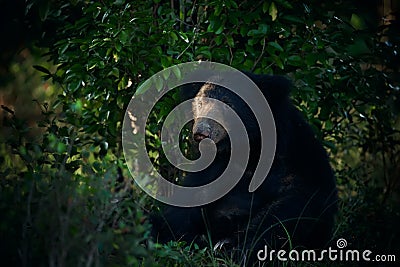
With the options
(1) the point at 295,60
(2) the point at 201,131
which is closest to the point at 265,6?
A: (1) the point at 295,60

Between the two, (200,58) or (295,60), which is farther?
(200,58)

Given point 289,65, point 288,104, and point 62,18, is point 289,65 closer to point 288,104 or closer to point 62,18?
point 288,104

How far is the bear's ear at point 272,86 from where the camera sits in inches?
220

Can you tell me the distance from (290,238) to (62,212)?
2.41 metres

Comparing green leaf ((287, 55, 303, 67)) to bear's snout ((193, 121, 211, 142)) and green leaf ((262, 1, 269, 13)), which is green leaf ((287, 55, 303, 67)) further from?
bear's snout ((193, 121, 211, 142))

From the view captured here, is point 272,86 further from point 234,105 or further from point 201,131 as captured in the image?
point 201,131

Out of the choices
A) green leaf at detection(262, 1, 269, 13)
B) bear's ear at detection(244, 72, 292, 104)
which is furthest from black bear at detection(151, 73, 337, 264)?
green leaf at detection(262, 1, 269, 13)

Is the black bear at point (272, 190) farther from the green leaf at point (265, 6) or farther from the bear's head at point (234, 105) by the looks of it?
the green leaf at point (265, 6)

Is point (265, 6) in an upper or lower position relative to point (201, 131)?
upper

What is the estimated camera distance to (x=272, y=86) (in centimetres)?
560

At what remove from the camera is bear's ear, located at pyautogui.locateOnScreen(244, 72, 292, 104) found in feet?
18.4

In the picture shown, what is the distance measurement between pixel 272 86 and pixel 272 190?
2.89 feet

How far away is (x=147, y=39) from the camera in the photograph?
550 centimetres

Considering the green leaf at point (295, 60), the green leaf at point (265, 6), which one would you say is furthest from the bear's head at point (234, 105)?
the green leaf at point (265, 6)
